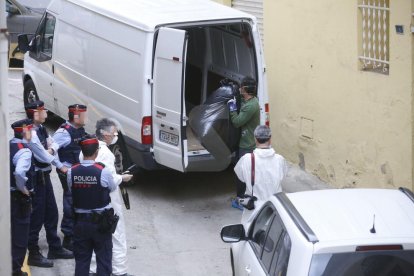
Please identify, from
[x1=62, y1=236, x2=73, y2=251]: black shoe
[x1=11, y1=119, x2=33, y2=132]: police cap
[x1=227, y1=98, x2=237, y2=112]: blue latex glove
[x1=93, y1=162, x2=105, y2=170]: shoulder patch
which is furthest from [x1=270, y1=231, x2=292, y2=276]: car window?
[x1=227, y1=98, x2=237, y2=112]: blue latex glove

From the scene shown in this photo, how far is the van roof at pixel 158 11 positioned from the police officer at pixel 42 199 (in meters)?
2.14

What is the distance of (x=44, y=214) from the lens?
956cm

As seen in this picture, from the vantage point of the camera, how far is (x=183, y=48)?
34.8 ft

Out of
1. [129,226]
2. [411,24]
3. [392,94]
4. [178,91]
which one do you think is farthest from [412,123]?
[129,226]

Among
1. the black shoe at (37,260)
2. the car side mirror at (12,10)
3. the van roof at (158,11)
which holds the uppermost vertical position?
the car side mirror at (12,10)

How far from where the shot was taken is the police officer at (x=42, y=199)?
9211mm

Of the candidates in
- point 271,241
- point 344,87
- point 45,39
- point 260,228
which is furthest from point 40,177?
point 45,39

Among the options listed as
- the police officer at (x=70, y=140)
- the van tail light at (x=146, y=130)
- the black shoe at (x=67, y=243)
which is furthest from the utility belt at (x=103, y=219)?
the van tail light at (x=146, y=130)

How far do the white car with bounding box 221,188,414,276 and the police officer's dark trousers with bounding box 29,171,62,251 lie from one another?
2840mm

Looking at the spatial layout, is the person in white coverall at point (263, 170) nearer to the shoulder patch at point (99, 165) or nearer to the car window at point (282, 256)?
the shoulder patch at point (99, 165)

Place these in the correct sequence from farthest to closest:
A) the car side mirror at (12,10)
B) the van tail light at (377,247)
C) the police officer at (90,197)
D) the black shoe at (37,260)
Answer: the car side mirror at (12,10) → the black shoe at (37,260) → the police officer at (90,197) → the van tail light at (377,247)

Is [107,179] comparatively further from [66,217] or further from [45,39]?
[45,39]

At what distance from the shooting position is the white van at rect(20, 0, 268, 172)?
11.0 meters

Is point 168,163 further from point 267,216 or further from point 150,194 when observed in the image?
point 267,216
